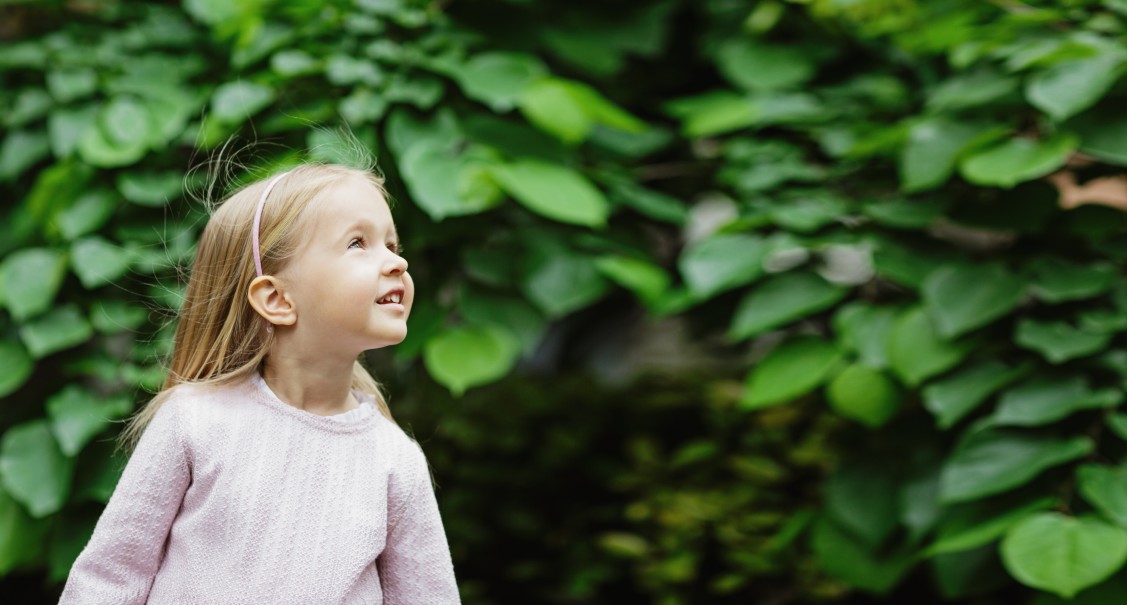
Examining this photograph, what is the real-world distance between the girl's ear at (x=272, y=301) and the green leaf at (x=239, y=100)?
3.83 feet

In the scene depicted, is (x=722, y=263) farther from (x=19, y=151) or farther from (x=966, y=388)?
(x=19, y=151)

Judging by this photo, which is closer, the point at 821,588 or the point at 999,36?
the point at 999,36

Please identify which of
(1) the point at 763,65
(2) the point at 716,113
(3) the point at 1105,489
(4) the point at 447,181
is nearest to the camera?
(3) the point at 1105,489

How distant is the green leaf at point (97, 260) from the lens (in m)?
2.41

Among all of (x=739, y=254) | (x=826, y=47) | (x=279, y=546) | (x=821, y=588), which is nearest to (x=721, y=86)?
(x=826, y=47)

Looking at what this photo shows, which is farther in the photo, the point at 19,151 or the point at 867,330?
the point at 19,151

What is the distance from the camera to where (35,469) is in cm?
242

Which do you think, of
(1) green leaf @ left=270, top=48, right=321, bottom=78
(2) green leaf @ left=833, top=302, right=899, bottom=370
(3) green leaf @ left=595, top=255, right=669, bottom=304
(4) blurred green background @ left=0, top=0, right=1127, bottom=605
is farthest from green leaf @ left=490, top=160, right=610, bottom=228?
(2) green leaf @ left=833, top=302, right=899, bottom=370

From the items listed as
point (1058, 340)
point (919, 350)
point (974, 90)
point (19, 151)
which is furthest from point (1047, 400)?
point (19, 151)

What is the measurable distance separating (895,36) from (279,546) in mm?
2415

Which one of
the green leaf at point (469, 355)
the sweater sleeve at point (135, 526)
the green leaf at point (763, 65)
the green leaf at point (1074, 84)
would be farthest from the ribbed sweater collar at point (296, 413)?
the green leaf at point (763, 65)

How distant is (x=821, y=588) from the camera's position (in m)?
3.13

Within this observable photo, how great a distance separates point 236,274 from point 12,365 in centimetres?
150

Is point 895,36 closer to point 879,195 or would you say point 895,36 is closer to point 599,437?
point 879,195
